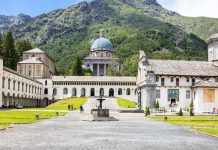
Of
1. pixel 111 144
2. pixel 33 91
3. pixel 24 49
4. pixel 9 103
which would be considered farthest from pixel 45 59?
pixel 111 144

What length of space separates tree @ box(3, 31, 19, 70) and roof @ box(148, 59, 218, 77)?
179 ft

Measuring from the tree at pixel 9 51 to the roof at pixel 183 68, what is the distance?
179ft

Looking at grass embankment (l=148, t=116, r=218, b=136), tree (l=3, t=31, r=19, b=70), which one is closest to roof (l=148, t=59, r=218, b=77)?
grass embankment (l=148, t=116, r=218, b=136)

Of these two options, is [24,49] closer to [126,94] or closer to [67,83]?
[67,83]

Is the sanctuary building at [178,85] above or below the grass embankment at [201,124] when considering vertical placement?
above

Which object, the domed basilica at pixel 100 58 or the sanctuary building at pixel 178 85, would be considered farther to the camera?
the domed basilica at pixel 100 58

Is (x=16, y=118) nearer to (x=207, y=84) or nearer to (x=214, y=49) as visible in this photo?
(x=207, y=84)

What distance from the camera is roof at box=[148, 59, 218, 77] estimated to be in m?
88.8

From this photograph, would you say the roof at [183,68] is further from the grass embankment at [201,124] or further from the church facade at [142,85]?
the grass embankment at [201,124]

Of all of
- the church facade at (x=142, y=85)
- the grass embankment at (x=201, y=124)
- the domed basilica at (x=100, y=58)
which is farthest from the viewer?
the domed basilica at (x=100, y=58)

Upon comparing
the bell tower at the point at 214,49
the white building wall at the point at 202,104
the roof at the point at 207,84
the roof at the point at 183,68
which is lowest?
the white building wall at the point at 202,104

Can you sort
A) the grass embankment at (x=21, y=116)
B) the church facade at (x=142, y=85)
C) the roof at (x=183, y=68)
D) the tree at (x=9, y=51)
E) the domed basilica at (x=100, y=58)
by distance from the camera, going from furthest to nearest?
the domed basilica at (x=100, y=58) → the tree at (x=9, y=51) → the roof at (x=183, y=68) → the church facade at (x=142, y=85) → the grass embankment at (x=21, y=116)

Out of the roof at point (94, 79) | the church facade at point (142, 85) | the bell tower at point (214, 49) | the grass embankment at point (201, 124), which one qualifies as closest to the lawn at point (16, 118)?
the grass embankment at point (201, 124)

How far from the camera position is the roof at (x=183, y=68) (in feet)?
291
